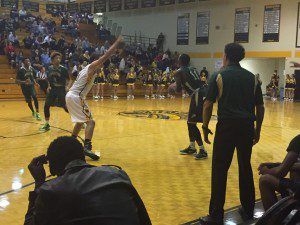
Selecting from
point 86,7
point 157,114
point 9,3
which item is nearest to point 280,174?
point 157,114

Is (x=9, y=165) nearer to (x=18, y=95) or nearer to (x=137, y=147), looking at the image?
(x=137, y=147)

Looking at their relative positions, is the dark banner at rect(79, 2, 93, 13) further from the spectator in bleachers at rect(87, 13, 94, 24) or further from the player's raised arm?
the player's raised arm

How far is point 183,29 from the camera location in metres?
30.0

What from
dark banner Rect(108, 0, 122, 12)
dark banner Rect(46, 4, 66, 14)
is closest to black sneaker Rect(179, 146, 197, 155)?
dark banner Rect(108, 0, 122, 12)

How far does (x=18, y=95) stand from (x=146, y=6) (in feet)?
46.0

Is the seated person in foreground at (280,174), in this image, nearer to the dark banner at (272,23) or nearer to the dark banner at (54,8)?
the dark banner at (272,23)

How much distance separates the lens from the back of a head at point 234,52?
4184mm

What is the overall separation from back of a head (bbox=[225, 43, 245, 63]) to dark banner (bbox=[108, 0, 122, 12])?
29.5 metres

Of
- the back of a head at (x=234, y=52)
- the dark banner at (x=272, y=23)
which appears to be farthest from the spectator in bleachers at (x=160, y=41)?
the back of a head at (x=234, y=52)

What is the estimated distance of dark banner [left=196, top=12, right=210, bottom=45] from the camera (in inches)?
1126

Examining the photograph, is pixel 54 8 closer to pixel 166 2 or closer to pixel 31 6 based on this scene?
pixel 31 6

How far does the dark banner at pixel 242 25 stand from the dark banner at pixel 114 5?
32.0ft

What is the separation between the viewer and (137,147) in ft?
28.0

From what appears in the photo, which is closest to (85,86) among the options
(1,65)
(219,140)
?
(219,140)
